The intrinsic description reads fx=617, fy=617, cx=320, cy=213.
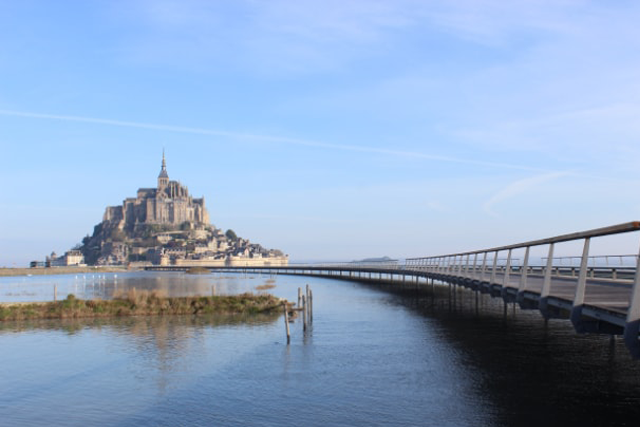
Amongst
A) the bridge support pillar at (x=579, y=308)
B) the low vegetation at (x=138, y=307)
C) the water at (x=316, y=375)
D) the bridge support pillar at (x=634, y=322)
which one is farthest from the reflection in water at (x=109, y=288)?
the bridge support pillar at (x=634, y=322)

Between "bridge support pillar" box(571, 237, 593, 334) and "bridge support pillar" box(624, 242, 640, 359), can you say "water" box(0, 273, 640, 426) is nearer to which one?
"bridge support pillar" box(571, 237, 593, 334)

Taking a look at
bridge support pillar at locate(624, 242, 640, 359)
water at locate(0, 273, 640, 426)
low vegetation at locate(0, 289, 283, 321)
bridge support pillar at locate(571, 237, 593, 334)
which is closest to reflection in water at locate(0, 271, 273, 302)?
low vegetation at locate(0, 289, 283, 321)

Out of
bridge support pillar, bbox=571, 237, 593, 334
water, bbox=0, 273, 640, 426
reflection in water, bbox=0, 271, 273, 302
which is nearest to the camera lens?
bridge support pillar, bbox=571, 237, 593, 334

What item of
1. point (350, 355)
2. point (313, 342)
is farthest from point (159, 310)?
point (350, 355)

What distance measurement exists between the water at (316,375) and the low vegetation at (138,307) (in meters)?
3.81

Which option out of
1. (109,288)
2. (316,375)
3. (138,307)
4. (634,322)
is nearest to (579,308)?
(634,322)

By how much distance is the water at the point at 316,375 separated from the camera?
68.8 ft

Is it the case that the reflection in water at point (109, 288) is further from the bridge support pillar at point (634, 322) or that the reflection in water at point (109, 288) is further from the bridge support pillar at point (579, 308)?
the bridge support pillar at point (634, 322)

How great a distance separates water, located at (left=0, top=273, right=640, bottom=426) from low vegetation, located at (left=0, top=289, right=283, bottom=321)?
3.81m

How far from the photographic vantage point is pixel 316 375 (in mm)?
27375

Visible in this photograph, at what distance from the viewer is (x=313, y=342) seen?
A: 3656 cm

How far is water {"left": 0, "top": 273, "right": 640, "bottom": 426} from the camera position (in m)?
21.0

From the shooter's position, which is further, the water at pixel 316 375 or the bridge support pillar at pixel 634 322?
the water at pixel 316 375

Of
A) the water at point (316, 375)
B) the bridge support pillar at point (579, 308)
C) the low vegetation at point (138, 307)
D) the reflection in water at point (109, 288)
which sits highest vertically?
the bridge support pillar at point (579, 308)
